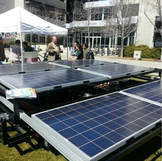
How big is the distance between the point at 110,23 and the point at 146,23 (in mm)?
5649

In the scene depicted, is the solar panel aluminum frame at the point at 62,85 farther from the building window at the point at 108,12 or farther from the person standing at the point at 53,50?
the building window at the point at 108,12

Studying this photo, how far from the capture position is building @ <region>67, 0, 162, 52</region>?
84.1 feet

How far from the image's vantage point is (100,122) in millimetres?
2613

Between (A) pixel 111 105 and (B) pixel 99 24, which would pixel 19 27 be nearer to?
(A) pixel 111 105

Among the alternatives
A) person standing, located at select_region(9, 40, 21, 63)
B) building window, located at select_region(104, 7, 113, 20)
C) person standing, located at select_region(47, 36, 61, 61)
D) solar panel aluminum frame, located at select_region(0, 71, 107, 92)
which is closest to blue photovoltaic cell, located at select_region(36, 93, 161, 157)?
solar panel aluminum frame, located at select_region(0, 71, 107, 92)

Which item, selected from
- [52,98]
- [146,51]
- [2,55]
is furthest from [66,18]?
[52,98]

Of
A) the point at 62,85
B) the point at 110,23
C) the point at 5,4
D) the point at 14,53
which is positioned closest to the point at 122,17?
the point at 110,23

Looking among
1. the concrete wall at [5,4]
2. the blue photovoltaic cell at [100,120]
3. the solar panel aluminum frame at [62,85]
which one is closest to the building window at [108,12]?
the concrete wall at [5,4]

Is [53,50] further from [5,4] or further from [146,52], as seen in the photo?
[5,4]

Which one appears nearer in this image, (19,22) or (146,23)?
(19,22)

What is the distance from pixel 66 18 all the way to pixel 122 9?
2121cm

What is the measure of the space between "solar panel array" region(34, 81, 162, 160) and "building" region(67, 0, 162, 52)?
2323 centimetres

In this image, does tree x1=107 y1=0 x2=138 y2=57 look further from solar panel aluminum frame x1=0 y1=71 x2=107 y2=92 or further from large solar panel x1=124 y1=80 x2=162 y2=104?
solar panel aluminum frame x1=0 y1=71 x2=107 y2=92

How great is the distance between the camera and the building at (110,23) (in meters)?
25.6
